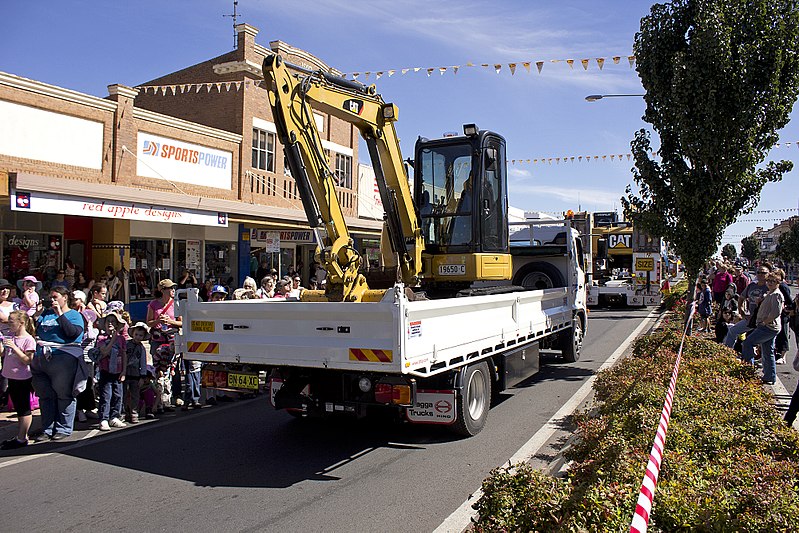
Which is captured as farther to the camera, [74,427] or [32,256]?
[32,256]

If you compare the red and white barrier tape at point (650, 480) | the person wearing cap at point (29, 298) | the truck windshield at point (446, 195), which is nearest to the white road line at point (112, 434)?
the person wearing cap at point (29, 298)

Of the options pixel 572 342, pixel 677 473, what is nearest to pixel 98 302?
pixel 572 342

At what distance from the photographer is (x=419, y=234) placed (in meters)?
8.60

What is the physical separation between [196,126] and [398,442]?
15239 millimetres

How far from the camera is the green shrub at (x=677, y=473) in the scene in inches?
133

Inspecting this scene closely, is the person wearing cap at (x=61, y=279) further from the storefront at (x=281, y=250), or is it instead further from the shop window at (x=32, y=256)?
the storefront at (x=281, y=250)

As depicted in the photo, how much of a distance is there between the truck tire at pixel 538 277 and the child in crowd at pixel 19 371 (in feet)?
27.6

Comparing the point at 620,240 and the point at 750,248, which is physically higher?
the point at 750,248

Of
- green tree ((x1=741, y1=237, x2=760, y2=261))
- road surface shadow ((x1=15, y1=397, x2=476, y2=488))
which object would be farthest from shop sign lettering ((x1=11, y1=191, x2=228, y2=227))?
green tree ((x1=741, y1=237, x2=760, y2=261))

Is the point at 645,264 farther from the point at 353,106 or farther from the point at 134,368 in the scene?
the point at 134,368

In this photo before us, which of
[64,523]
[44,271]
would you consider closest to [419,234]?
[64,523]

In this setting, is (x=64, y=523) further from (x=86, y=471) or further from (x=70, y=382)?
(x=70, y=382)

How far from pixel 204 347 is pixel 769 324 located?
8.29 meters

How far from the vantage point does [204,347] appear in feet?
22.4
